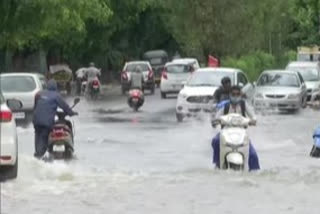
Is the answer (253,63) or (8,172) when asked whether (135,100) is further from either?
(8,172)

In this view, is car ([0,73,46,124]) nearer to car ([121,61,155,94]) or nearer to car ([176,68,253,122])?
car ([176,68,253,122])

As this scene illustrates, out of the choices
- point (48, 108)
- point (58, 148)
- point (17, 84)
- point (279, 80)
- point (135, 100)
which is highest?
point (48, 108)

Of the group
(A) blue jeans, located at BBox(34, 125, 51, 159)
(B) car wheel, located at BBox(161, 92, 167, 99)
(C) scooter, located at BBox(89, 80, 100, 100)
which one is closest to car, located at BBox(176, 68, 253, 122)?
(A) blue jeans, located at BBox(34, 125, 51, 159)

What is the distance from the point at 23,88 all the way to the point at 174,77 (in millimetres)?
19327

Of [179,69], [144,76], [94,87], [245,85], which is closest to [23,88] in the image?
[245,85]

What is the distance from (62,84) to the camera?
57.4 metres

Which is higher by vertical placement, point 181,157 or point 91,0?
point 91,0

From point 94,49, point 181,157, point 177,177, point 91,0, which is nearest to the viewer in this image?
point 177,177

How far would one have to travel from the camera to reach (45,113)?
18.5 meters

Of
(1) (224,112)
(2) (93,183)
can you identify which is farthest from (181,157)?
(2) (93,183)

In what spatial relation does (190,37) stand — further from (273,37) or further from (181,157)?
(181,157)

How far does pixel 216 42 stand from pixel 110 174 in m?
38.8

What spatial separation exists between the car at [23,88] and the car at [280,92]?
29.1 feet

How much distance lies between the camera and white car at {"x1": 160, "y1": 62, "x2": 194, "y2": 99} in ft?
161
